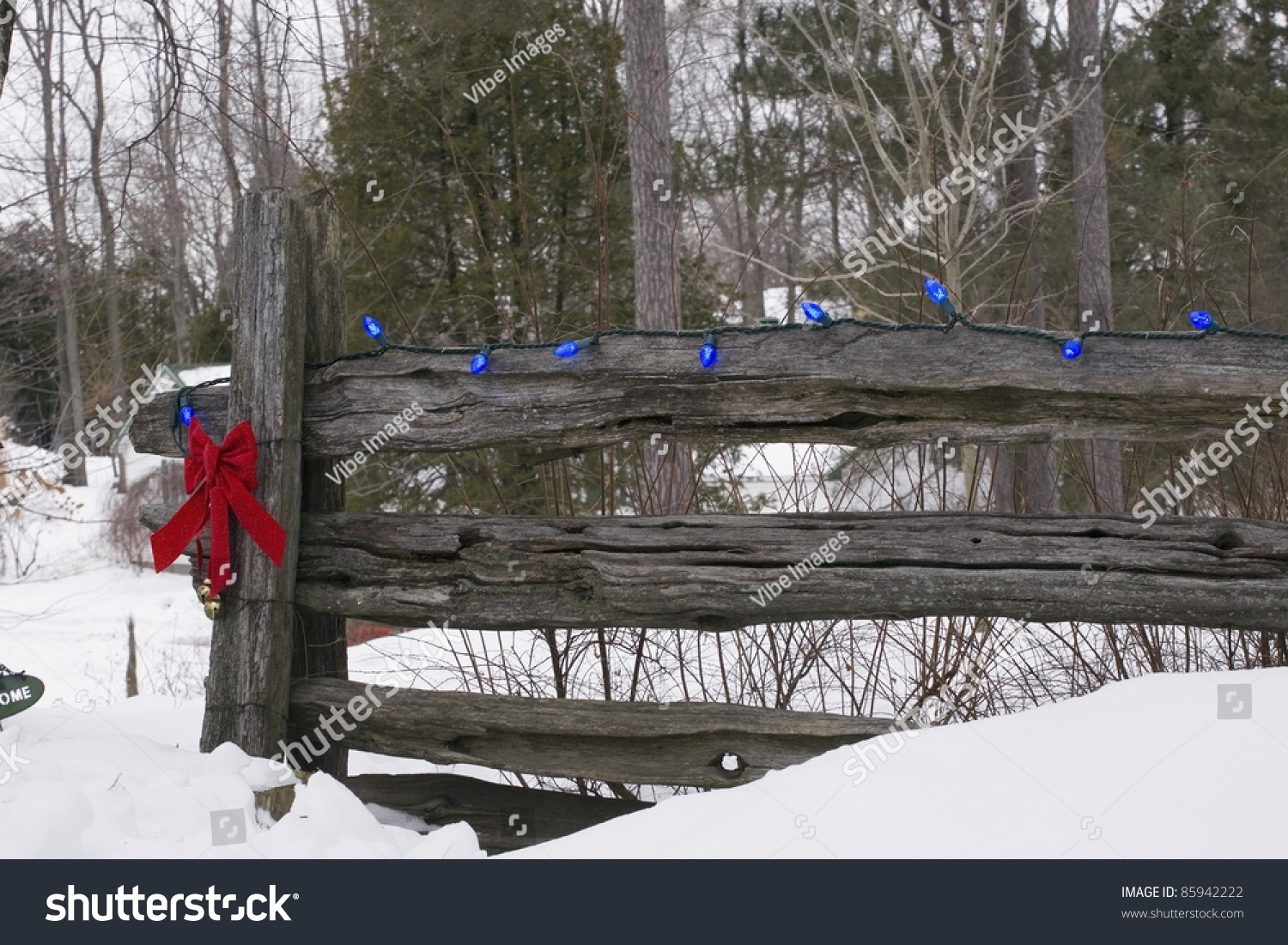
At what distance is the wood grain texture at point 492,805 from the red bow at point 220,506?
83 centimetres

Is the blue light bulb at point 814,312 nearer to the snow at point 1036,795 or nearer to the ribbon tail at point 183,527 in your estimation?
the snow at point 1036,795

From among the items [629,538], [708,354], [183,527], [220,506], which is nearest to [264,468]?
[220,506]

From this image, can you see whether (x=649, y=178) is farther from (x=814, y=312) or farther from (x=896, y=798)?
(x=896, y=798)

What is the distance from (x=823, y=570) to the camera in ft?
9.66

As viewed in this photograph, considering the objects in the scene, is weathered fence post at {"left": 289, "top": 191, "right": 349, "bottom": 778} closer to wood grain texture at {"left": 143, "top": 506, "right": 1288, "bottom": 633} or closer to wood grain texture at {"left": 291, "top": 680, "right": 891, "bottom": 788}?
wood grain texture at {"left": 291, "top": 680, "right": 891, "bottom": 788}

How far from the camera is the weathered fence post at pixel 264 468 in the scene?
3174 millimetres

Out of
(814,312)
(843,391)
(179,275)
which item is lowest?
(843,391)

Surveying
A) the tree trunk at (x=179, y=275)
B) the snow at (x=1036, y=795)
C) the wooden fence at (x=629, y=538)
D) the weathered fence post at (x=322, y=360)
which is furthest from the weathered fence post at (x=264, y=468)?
the tree trunk at (x=179, y=275)

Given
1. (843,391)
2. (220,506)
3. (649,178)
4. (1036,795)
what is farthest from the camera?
(649,178)

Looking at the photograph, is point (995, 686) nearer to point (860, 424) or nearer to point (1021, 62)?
point (860, 424)

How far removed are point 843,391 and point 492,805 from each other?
1.71m

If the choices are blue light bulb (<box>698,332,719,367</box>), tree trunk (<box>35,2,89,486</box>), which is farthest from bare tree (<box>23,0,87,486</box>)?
blue light bulb (<box>698,332,719,367</box>)

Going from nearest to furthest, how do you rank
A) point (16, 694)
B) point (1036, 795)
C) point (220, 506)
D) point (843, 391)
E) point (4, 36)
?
point (1036, 795)
point (843, 391)
point (16, 694)
point (220, 506)
point (4, 36)
